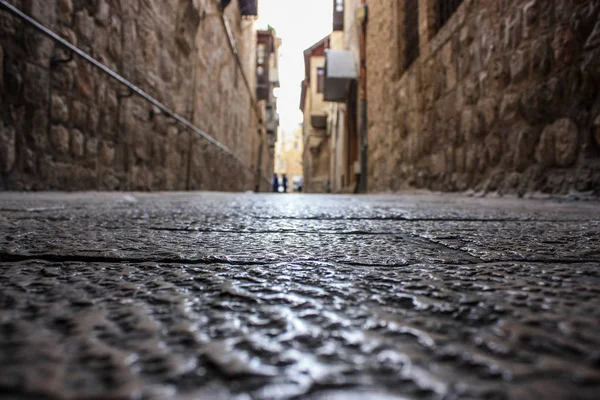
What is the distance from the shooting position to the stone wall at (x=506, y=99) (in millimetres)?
1973

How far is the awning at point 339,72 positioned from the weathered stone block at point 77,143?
6.21m

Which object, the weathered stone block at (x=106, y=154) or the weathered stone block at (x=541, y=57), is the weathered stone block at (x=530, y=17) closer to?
the weathered stone block at (x=541, y=57)

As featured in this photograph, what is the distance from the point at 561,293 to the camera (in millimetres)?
388

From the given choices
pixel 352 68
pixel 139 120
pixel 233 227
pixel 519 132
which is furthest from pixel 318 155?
pixel 233 227

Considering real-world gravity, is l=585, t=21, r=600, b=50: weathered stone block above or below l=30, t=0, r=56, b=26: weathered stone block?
below

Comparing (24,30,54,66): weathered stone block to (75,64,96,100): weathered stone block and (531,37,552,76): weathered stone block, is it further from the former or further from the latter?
(531,37,552,76): weathered stone block

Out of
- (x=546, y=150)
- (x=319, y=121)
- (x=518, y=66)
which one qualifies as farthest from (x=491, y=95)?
(x=319, y=121)

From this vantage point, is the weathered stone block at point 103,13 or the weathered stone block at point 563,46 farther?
the weathered stone block at point 103,13

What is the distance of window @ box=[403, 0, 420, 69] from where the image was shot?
484cm

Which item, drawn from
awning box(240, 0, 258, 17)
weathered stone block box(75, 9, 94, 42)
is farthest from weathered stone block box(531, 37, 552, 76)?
awning box(240, 0, 258, 17)

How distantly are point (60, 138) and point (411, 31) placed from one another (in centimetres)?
420

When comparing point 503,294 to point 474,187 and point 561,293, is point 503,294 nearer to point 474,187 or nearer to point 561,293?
point 561,293

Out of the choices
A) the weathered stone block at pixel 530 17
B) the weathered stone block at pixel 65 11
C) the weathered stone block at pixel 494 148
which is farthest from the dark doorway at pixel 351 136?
the weathered stone block at pixel 65 11

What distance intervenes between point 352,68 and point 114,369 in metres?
8.88
